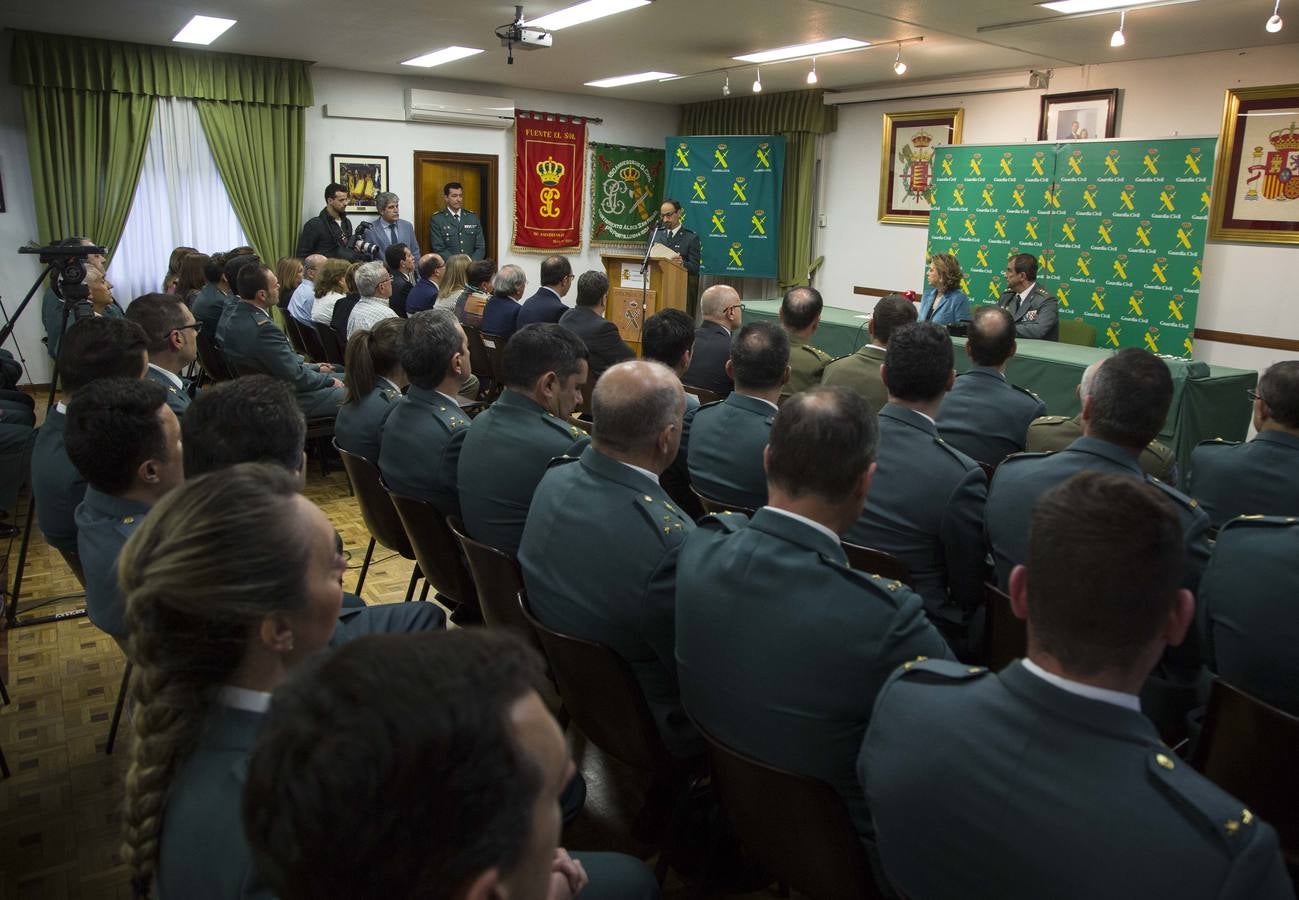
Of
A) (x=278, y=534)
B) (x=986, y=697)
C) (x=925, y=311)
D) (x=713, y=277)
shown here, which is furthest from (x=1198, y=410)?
(x=713, y=277)

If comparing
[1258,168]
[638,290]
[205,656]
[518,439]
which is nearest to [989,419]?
[518,439]

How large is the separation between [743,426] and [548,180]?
824 centimetres

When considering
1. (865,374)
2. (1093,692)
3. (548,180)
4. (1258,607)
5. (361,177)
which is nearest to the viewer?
(1093,692)

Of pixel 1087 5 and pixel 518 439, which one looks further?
pixel 1087 5

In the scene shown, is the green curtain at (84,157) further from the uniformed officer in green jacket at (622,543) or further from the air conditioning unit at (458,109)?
the uniformed officer in green jacket at (622,543)

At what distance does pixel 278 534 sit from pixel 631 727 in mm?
1027

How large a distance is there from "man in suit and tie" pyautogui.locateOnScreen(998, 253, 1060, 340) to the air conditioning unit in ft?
19.5

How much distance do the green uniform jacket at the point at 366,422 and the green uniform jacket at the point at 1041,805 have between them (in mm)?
2606

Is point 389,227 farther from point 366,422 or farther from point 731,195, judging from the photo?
point 366,422

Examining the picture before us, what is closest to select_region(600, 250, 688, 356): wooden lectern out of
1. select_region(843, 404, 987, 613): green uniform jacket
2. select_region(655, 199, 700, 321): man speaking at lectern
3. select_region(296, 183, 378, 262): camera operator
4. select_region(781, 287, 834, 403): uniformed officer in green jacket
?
select_region(655, 199, 700, 321): man speaking at lectern

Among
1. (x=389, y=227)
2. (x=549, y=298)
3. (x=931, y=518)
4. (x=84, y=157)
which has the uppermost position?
(x=84, y=157)

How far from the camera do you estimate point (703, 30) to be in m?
6.48

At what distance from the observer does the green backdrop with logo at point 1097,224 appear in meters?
6.55

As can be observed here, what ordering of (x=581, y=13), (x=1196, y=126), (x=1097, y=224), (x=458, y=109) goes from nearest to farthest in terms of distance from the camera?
Result: (x=581, y=13) → (x=1196, y=126) → (x=1097, y=224) → (x=458, y=109)
